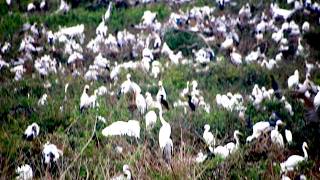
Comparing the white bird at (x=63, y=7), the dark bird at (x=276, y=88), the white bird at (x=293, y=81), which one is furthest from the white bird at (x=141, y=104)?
the white bird at (x=63, y=7)

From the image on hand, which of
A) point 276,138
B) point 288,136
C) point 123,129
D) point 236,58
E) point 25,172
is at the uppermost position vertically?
point 236,58

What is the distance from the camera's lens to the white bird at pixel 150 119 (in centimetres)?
936

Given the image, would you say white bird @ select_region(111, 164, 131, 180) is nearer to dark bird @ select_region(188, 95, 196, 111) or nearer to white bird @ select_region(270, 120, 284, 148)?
white bird @ select_region(270, 120, 284, 148)

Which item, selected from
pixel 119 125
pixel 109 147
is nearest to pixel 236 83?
pixel 119 125

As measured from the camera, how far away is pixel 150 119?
30.8 ft

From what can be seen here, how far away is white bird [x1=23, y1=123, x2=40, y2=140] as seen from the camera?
8.87m

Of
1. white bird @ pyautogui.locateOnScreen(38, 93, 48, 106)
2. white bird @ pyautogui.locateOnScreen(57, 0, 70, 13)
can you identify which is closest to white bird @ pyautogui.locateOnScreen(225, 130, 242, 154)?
white bird @ pyautogui.locateOnScreen(38, 93, 48, 106)

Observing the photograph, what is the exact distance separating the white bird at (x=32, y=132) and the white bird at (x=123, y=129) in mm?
938

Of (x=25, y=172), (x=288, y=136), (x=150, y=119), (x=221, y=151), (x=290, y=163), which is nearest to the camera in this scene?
(x=25, y=172)

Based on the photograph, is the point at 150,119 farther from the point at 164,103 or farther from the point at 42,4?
the point at 42,4

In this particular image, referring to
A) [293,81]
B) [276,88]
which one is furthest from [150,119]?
[293,81]

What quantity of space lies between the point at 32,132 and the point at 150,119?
1.73 metres

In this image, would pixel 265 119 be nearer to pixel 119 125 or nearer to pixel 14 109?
pixel 119 125

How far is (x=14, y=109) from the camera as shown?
10367 mm
